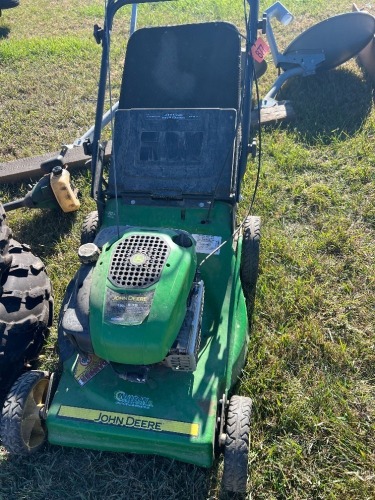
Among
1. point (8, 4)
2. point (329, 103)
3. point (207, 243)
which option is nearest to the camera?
point (207, 243)

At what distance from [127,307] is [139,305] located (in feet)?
0.16

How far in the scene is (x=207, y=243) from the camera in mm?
2662

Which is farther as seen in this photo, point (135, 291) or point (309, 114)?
point (309, 114)

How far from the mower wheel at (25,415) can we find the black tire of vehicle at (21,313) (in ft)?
0.60

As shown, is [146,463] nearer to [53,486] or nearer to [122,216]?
[53,486]

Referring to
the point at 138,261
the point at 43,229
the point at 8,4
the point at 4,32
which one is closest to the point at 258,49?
the point at 138,261

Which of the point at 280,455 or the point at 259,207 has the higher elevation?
the point at 259,207

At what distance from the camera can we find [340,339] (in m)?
2.75

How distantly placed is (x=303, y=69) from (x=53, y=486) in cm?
415

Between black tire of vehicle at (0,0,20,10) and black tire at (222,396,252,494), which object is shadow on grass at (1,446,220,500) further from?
black tire of vehicle at (0,0,20,10)

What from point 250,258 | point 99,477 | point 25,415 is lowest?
point 99,477

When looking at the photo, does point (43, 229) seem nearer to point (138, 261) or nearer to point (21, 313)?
point (21, 313)

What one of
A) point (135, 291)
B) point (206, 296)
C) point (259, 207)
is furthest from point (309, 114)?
point (135, 291)

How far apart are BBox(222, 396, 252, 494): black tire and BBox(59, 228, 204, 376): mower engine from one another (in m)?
0.29
